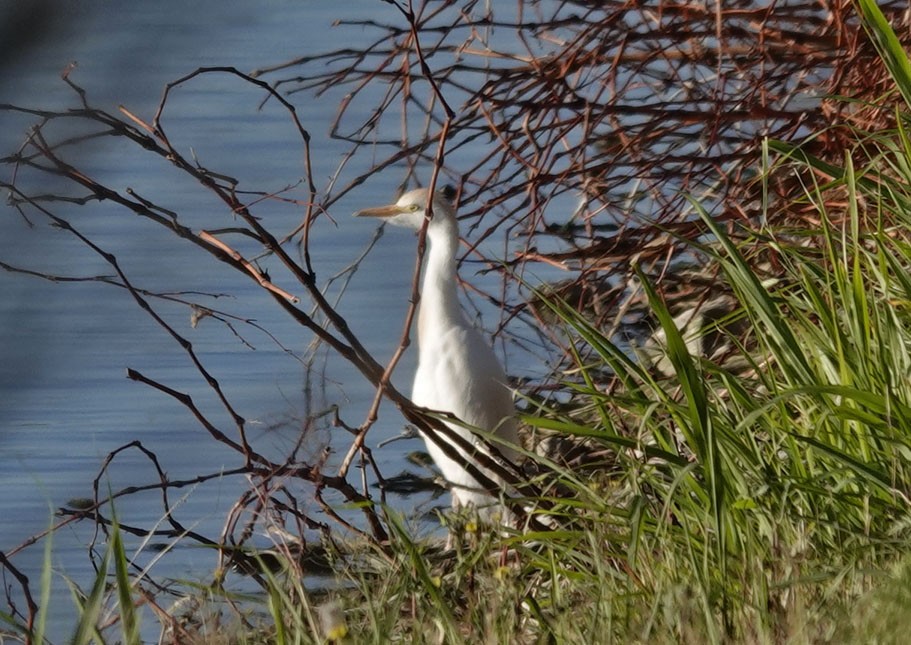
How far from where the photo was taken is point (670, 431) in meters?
2.52

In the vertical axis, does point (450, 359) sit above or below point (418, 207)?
below

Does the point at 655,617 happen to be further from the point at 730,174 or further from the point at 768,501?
the point at 730,174

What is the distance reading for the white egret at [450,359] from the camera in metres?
4.16

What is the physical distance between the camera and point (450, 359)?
4258mm

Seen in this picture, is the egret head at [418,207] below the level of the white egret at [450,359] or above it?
above

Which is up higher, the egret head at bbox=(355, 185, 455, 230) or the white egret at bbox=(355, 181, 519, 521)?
the egret head at bbox=(355, 185, 455, 230)

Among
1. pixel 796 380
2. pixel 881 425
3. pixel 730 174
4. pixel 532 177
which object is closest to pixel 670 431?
pixel 796 380

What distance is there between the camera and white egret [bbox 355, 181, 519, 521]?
4.16 metres

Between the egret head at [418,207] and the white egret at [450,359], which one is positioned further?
the egret head at [418,207]

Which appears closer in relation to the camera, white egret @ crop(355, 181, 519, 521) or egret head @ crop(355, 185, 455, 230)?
white egret @ crop(355, 181, 519, 521)

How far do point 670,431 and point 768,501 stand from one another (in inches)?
15.6

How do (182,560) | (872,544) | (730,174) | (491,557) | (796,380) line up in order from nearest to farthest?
(872,544)
(796,380)
(491,557)
(182,560)
(730,174)

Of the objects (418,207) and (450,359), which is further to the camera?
(418,207)

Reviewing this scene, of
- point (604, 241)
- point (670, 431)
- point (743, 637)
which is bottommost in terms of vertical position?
point (743, 637)
